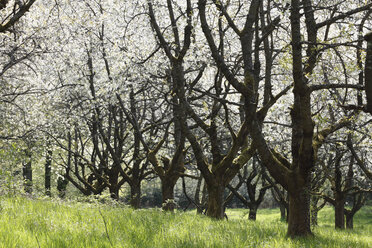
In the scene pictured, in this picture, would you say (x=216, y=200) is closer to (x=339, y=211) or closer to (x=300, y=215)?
(x=300, y=215)

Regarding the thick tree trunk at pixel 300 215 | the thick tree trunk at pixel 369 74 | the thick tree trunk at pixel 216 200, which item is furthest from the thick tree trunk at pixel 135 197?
the thick tree trunk at pixel 369 74

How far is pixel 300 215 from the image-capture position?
6754 millimetres

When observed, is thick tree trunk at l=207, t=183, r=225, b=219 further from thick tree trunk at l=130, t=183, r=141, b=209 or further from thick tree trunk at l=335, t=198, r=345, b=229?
thick tree trunk at l=335, t=198, r=345, b=229

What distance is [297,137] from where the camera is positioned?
23.3 feet

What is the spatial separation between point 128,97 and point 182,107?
212 inches

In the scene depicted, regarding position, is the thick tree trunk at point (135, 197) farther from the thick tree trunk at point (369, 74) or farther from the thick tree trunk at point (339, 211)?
the thick tree trunk at point (369, 74)

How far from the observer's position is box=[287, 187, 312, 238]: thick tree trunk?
263 inches

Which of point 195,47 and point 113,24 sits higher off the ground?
point 113,24

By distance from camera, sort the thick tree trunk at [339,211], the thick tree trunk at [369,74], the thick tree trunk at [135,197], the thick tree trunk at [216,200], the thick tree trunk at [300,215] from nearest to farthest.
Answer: the thick tree trunk at [369,74]
the thick tree trunk at [300,215]
the thick tree trunk at [216,200]
the thick tree trunk at [135,197]
the thick tree trunk at [339,211]

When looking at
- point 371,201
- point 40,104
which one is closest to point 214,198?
point 40,104

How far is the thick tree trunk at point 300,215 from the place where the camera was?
6.69 m

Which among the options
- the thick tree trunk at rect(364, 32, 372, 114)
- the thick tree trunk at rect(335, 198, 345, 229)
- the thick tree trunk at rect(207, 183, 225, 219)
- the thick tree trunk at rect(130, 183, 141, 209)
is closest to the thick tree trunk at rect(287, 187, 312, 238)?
the thick tree trunk at rect(207, 183, 225, 219)

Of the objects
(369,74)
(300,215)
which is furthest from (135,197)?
(369,74)

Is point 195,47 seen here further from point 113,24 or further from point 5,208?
point 5,208
